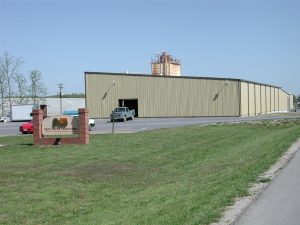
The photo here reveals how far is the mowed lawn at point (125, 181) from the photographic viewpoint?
→ 343 inches

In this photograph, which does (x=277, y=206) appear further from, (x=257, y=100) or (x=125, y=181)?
(x=257, y=100)

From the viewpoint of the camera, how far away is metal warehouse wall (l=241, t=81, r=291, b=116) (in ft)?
224

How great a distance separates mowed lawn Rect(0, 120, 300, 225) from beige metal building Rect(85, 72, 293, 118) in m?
40.7

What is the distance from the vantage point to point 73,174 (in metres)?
15.8

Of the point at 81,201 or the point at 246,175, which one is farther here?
the point at 81,201

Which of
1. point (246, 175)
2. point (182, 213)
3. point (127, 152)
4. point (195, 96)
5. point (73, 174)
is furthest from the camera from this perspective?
point (195, 96)

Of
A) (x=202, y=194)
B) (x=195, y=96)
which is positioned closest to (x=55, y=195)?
(x=202, y=194)

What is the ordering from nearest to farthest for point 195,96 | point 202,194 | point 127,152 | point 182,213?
point 182,213 < point 202,194 < point 127,152 < point 195,96

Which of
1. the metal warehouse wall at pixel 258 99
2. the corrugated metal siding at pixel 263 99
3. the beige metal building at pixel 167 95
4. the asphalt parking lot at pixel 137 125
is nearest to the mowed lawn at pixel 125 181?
the asphalt parking lot at pixel 137 125

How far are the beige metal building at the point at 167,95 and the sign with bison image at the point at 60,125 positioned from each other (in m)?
41.4

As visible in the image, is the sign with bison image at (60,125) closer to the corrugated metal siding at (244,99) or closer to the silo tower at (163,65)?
the corrugated metal siding at (244,99)

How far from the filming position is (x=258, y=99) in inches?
3152

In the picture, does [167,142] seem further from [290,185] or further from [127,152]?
[290,185]

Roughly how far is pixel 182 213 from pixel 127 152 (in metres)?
14.3
